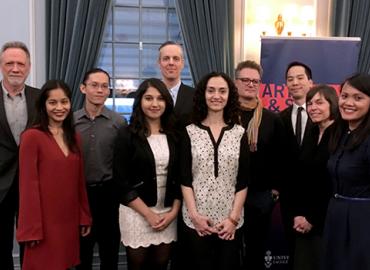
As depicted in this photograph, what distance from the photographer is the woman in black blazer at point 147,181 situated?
2.18 meters

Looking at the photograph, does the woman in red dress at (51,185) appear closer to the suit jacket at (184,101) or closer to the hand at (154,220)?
the hand at (154,220)

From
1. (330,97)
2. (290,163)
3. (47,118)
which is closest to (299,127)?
(290,163)

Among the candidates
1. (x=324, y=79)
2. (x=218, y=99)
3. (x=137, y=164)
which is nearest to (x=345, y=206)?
(x=218, y=99)

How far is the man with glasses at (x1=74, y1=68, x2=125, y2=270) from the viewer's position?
8.36 ft

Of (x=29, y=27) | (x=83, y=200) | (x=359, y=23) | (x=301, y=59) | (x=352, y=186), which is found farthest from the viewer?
(x=359, y=23)

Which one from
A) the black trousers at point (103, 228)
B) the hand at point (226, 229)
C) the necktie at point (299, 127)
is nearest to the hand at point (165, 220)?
the hand at point (226, 229)

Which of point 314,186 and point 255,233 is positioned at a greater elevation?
point 314,186

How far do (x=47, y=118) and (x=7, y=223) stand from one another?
79cm

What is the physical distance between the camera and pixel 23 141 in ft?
6.75

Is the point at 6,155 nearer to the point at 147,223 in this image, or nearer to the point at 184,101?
the point at 147,223

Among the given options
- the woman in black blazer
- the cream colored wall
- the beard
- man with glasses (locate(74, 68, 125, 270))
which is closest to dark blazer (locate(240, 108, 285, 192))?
the woman in black blazer

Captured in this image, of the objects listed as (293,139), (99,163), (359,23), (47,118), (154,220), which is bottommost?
(154,220)

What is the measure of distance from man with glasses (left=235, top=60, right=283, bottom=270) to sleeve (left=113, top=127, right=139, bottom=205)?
75 centimetres

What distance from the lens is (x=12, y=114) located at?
7.87 ft
